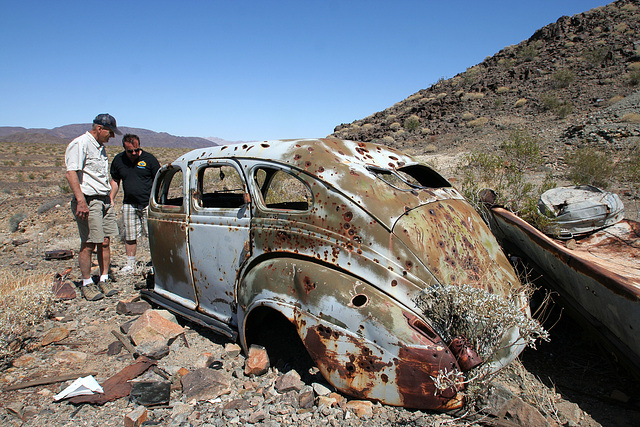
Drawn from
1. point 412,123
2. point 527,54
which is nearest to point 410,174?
point 412,123

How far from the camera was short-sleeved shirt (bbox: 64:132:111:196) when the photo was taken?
4.64m

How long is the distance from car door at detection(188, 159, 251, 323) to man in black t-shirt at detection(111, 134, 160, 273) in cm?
203

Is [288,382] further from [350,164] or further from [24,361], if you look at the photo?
[24,361]

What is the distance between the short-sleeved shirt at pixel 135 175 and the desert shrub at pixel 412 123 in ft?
88.9

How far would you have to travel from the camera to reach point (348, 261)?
8.69ft

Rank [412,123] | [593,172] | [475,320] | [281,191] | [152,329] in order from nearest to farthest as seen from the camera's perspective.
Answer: [475,320] < [152,329] < [281,191] < [593,172] < [412,123]

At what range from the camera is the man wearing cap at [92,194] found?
4.64 m

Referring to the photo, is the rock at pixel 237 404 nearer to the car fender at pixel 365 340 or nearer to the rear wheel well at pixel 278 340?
the rear wheel well at pixel 278 340

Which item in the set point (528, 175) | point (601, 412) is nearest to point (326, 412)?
point (601, 412)

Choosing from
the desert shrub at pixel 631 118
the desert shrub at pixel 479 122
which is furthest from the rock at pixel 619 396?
the desert shrub at pixel 479 122

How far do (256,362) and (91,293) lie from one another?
307 cm

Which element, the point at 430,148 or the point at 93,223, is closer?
the point at 93,223

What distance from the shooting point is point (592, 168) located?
434 inches

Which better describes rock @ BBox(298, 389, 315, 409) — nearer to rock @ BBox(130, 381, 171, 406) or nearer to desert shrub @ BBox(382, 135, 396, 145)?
rock @ BBox(130, 381, 171, 406)
